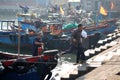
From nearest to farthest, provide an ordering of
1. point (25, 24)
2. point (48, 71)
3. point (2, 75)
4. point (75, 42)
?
1. point (2, 75)
2. point (48, 71)
3. point (75, 42)
4. point (25, 24)

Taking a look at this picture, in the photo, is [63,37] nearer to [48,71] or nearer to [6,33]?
[6,33]

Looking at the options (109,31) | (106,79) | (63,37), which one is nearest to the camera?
(106,79)

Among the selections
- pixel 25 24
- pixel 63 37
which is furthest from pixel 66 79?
pixel 25 24

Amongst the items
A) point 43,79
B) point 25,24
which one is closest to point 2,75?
point 43,79

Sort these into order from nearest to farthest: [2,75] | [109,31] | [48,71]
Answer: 1. [2,75]
2. [48,71]
3. [109,31]

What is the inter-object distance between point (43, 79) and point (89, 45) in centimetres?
1014

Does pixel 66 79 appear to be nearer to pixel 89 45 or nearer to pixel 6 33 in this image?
pixel 89 45

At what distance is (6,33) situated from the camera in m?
24.6

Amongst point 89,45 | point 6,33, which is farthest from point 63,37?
point 6,33

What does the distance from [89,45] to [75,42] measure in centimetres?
882

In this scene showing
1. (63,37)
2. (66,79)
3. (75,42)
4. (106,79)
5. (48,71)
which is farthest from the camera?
(63,37)

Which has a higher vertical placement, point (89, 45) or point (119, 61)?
point (119, 61)

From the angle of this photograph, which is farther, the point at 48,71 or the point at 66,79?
the point at 48,71

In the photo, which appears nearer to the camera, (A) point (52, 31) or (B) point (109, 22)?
(A) point (52, 31)
